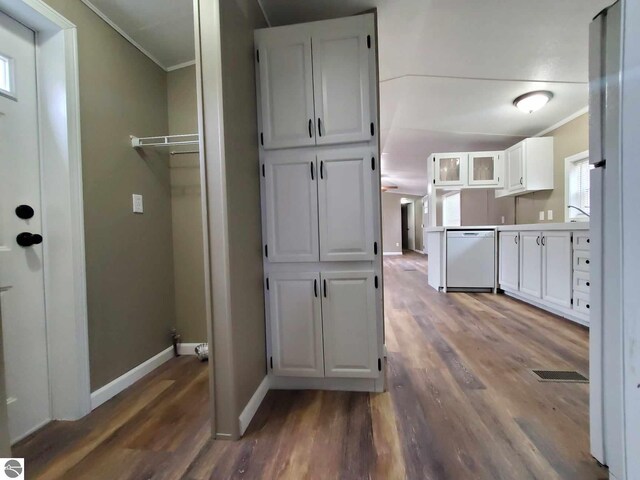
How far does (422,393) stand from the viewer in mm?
1620

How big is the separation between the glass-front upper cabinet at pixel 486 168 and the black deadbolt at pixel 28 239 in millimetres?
4869

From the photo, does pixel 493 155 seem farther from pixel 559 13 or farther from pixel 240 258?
pixel 240 258

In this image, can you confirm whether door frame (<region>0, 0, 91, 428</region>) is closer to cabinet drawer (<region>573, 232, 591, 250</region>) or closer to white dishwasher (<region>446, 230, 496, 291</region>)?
cabinet drawer (<region>573, 232, 591, 250</region>)

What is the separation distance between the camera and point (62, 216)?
1426 millimetres

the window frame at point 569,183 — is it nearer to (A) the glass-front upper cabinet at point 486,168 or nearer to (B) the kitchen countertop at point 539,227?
(B) the kitchen countertop at point 539,227

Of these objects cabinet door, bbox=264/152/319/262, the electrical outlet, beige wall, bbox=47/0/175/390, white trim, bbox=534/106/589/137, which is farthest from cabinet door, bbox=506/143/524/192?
the electrical outlet

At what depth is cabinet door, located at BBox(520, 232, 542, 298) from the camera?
10.2ft

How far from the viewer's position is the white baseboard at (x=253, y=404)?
1.34m

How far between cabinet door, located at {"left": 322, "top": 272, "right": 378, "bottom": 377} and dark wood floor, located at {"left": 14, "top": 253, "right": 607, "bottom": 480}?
0.18 meters

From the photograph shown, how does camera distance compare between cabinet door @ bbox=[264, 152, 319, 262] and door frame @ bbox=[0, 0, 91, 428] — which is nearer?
door frame @ bbox=[0, 0, 91, 428]

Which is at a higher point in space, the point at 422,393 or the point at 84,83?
the point at 84,83

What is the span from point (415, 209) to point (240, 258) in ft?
38.6

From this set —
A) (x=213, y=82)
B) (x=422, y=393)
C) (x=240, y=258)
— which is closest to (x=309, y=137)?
(x=213, y=82)

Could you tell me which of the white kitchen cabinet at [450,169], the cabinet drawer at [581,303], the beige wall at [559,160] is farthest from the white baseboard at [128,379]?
the beige wall at [559,160]
